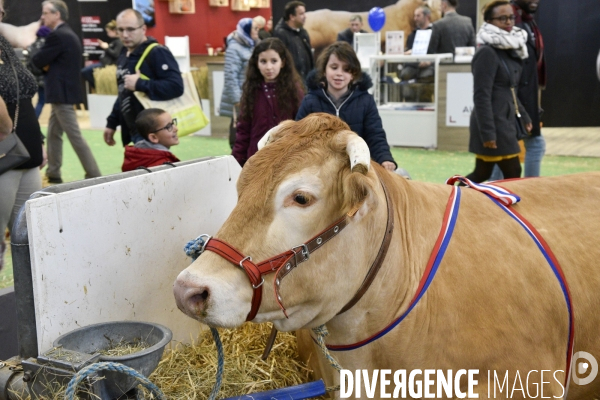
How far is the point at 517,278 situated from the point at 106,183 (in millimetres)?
1630

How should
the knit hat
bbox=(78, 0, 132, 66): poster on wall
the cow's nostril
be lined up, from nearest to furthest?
the cow's nostril → the knit hat → bbox=(78, 0, 132, 66): poster on wall

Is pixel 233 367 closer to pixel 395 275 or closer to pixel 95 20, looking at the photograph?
pixel 395 275

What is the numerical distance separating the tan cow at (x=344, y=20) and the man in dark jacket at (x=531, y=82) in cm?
633

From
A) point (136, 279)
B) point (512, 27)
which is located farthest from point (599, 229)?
point (512, 27)

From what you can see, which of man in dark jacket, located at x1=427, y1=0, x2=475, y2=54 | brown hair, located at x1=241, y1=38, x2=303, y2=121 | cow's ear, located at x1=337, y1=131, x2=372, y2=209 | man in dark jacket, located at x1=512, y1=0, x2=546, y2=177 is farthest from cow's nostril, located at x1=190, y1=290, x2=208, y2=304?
man in dark jacket, located at x1=427, y1=0, x2=475, y2=54

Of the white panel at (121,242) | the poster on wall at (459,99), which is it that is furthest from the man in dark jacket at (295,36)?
the white panel at (121,242)

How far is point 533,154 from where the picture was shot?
6.39 metres

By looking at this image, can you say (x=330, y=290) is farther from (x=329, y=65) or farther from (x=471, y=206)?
(x=329, y=65)

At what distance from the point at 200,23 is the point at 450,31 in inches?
402

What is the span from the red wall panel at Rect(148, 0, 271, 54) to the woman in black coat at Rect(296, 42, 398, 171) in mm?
14072

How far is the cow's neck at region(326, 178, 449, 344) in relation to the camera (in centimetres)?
219

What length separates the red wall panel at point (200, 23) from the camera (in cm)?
1758

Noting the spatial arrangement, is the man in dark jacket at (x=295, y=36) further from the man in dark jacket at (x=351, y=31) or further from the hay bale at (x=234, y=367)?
the hay bale at (x=234, y=367)

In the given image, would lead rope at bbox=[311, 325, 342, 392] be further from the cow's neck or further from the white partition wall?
the white partition wall
